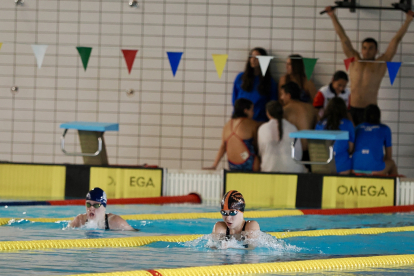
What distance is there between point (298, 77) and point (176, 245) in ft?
18.0

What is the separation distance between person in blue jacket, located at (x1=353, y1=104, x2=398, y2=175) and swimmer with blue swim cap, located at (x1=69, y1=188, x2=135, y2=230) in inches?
160

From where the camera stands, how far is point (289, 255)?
4934 millimetres

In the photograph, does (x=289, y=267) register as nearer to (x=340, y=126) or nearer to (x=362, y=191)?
(x=362, y=191)

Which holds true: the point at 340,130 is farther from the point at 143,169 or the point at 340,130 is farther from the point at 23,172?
the point at 23,172

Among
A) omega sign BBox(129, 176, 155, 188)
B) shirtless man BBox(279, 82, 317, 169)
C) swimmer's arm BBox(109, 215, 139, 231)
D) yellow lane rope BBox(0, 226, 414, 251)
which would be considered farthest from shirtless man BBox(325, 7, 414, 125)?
swimmer's arm BBox(109, 215, 139, 231)

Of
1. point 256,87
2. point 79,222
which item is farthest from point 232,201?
point 256,87

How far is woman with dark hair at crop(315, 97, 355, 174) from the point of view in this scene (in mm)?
8492

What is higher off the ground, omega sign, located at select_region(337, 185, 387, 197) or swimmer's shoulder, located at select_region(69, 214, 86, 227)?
omega sign, located at select_region(337, 185, 387, 197)

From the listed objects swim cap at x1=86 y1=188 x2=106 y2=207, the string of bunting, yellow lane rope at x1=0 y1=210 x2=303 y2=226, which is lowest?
yellow lane rope at x1=0 y1=210 x2=303 y2=226

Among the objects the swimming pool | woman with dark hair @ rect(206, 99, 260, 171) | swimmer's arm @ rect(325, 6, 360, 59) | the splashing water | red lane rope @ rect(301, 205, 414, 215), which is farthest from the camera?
swimmer's arm @ rect(325, 6, 360, 59)

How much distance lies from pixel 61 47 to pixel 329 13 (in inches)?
184

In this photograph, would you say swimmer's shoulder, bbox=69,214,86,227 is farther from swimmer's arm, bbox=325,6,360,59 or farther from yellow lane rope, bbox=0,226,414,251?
swimmer's arm, bbox=325,6,360,59

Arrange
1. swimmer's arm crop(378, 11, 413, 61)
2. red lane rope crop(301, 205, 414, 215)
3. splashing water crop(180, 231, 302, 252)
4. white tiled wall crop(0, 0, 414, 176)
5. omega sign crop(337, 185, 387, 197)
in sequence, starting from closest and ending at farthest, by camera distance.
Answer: splashing water crop(180, 231, 302, 252), red lane rope crop(301, 205, 414, 215), omega sign crop(337, 185, 387, 197), swimmer's arm crop(378, 11, 413, 61), white tiled wall crop(0, 0, 414, 176)

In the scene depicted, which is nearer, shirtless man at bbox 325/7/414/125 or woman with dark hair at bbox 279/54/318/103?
shirtless man at bbox 325/7/414/125
